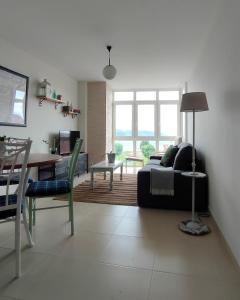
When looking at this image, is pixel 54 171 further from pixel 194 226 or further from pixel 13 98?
pixel 194 226

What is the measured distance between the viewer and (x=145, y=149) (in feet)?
23.5

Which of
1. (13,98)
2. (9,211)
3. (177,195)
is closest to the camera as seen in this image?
(9,211)

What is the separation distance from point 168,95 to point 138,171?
439 centimetres

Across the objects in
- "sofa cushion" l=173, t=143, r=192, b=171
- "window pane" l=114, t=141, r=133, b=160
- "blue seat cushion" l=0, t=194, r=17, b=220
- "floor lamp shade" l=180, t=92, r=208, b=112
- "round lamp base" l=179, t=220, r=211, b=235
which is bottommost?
"round lamp base" l=179, t=220, r=211, b=235

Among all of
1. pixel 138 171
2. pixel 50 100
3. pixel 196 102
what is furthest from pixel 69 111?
pixel 196 102

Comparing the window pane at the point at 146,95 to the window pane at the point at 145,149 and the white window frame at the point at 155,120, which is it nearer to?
the white window frame at the point at 155,120

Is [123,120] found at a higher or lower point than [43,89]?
lower

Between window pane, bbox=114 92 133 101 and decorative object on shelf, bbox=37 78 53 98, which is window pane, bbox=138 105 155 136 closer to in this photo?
window pane, bbox=114 92 133 101

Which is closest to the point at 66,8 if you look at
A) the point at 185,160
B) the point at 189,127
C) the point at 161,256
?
the point at 185,160

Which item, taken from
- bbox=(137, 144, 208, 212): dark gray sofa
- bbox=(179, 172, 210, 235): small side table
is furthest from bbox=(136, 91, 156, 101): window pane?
bbox=(179, 172, 210, 235): small side table

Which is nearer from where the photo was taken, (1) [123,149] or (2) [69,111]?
(2) [69,111]

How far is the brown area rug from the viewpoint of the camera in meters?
3.57

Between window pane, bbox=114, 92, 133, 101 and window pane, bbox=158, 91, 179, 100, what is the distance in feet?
3.01

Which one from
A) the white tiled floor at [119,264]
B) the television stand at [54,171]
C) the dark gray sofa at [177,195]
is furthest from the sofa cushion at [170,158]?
the television stand at [54,171]
